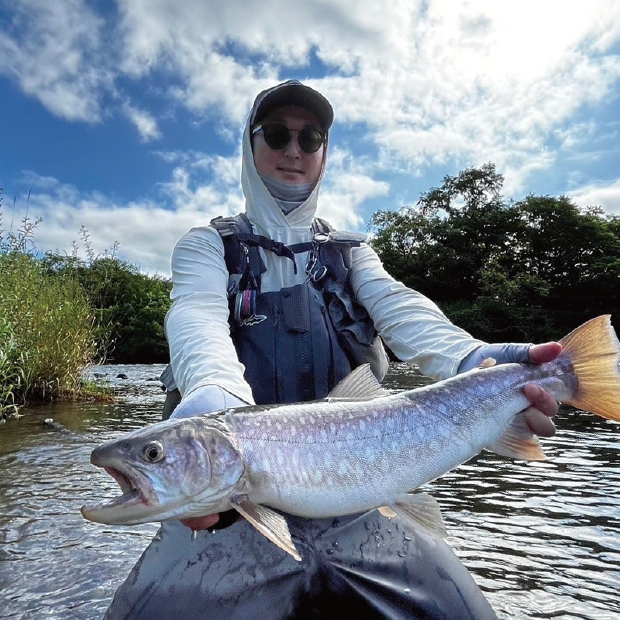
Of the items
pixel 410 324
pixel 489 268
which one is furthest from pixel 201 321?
pixel 489 268

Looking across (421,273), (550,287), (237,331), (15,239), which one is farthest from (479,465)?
(421,273)

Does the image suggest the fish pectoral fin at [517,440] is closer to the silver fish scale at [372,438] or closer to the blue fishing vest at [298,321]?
the silver fish scale at [372,438]

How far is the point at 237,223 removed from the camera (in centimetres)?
354

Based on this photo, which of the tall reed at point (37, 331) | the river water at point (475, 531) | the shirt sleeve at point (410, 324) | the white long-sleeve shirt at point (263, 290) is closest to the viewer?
the white long-sleeve shirt at point (263, 290)

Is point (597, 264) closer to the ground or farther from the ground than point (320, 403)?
farther from the ground

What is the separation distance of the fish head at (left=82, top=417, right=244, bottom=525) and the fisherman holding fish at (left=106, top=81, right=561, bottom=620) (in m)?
0.23

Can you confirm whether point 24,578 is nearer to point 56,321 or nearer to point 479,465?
point 479,465

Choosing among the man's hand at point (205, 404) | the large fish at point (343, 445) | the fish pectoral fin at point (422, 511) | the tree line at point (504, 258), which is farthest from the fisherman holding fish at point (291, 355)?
the tree line at point (504, 258)

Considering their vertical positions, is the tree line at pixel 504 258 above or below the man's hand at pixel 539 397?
above

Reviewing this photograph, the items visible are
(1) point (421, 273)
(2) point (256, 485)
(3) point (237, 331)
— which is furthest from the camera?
(1) point (421, 273)

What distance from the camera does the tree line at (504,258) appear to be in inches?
1587

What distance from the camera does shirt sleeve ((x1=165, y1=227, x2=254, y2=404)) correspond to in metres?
2.49

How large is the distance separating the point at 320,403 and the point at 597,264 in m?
46.5

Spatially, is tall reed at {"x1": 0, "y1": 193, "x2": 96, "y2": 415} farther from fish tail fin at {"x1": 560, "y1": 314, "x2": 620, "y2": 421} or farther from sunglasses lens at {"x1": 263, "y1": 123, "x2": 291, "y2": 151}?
fish tail fin at {"x1": 560, "y1": 314, "x2": 620, "y2": 421}
